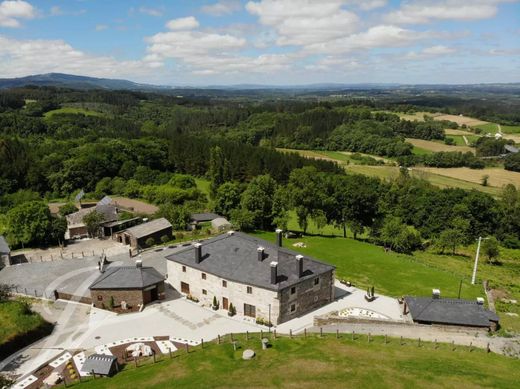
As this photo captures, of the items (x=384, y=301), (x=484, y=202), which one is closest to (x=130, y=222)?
(x=384, y=301)

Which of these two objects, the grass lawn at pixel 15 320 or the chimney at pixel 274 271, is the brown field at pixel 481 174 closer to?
the chimney at pixel 274 271

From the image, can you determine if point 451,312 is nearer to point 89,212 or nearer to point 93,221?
point 93,221

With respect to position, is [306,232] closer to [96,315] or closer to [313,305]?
[313,305]

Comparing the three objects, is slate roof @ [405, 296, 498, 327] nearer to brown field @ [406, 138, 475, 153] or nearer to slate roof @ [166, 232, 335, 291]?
slate roof @ [166, 232, 335, 291]

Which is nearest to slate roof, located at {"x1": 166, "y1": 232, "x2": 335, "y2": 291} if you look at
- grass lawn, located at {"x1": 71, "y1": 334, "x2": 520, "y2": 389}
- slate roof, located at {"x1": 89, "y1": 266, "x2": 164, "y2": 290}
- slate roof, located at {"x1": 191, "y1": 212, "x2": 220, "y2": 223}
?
slate roof, located at {"x1": 89, "y1": 266, "x2": 164, "y2": 290}

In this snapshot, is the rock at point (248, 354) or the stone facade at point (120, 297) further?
the stone facade at point (120, 297)

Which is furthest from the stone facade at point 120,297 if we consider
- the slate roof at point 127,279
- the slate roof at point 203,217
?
the slate roof at point 203,217
